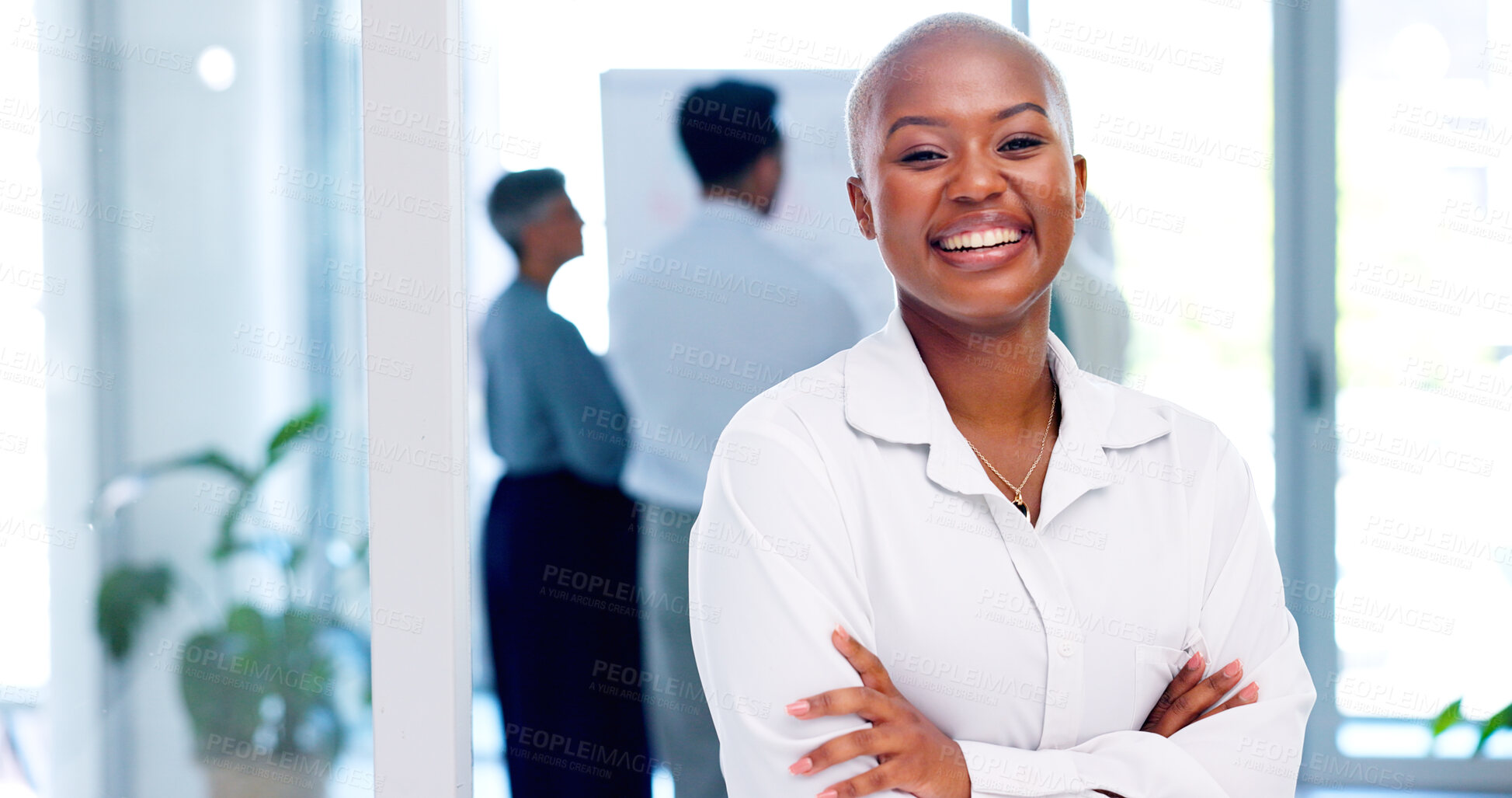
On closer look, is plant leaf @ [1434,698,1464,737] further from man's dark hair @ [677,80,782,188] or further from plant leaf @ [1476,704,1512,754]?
man's dark hair @ [677,80,782,188]

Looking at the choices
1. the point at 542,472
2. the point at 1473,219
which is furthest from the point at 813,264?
the point at 1473,219

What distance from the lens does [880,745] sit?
1038 mm

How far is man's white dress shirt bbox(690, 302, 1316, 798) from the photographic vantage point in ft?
3.54

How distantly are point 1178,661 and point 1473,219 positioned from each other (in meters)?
1.32

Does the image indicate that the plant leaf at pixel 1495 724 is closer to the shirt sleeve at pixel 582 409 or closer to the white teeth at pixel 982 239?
the white teeth at pixel 982 239

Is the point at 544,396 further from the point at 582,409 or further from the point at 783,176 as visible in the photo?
the point at 783,176

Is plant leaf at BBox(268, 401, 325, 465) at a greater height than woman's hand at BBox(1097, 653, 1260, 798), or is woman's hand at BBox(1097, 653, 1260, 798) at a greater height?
plant leaf at BBox(268, 401, 325, 465)

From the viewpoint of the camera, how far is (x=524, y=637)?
1851 mm

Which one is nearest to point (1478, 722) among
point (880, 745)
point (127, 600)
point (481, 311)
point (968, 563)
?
point (968, 563)

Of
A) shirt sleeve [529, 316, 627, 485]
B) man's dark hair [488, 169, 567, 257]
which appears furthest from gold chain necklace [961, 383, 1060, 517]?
man's dark hair [488, 169, 567, 257]

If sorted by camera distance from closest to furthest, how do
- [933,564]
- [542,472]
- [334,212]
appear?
1. [933,564]
2. [334,212]
3. [542,472]

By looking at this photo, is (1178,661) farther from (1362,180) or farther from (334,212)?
(334,212)

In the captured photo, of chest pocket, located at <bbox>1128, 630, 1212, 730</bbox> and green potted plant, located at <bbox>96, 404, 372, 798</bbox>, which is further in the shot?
green potted plant, located at <bbox>96, 404, 372, 798</bbox>

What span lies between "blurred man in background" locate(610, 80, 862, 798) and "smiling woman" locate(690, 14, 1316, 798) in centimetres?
60
